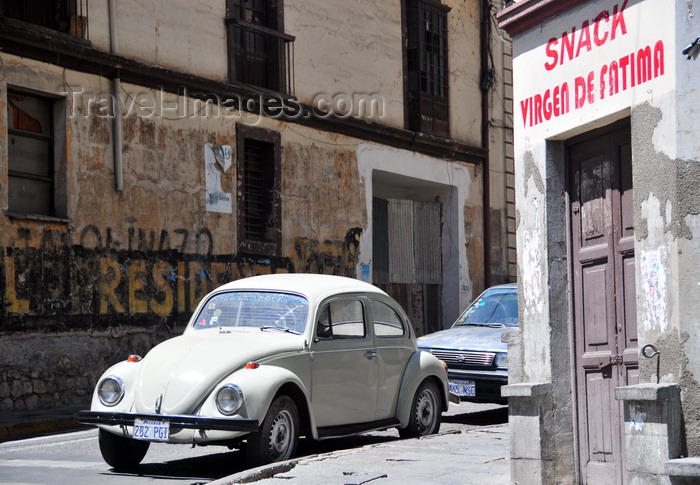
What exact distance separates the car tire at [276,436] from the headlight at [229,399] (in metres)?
0.35

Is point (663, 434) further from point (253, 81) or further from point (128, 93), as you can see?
point (253, 81)

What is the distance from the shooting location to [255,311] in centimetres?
1045

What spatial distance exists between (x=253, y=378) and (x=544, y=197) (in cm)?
285

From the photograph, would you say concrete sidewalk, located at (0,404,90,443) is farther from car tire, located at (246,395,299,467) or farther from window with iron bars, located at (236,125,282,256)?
window with iron bars, located at (236,125,282,256)

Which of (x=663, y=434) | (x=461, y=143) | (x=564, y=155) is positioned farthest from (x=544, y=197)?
(x=461, y=143)

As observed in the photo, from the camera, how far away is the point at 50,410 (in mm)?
14797

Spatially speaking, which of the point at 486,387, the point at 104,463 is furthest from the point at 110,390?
the point at 486,387

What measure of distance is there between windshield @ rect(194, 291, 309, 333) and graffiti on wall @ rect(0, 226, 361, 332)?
197 inches

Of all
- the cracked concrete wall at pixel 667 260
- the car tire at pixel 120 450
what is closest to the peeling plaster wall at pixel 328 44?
the car tire at pixel 120 450

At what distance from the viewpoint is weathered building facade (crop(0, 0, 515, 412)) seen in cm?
1538

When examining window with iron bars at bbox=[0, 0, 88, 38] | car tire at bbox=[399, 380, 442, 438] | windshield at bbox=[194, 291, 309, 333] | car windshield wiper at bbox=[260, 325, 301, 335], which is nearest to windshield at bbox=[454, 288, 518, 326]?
car tire at bbox=[399, 380, 442, 438]

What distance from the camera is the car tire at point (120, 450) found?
9.44 metres

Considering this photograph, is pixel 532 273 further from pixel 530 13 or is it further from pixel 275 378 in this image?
pixel 275 378

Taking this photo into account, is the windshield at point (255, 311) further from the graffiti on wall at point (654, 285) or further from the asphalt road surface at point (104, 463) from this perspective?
the graffiti on wall at point (654, 285)
